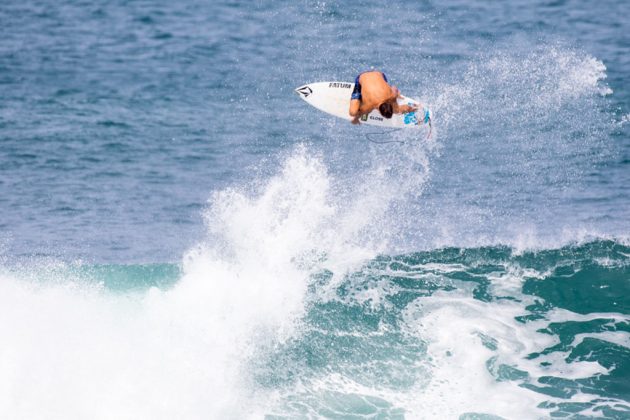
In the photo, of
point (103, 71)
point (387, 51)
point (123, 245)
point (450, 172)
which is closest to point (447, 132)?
point (450, 172)

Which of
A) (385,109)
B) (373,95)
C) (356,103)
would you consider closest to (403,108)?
(385,109)

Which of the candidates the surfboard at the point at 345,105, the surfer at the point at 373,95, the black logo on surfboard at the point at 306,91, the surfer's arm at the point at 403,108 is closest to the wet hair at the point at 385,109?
the surfer at the point at 373,95

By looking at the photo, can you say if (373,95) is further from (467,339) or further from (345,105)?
(467,339)

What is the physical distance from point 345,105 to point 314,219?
2.44 metres

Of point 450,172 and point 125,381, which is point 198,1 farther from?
point 125,381

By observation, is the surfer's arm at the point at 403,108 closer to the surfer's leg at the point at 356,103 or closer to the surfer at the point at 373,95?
the surfer at the point at 373,95

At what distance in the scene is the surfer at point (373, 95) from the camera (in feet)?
58.6

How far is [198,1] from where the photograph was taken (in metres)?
35.8

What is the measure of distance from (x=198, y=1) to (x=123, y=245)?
16.4 meters

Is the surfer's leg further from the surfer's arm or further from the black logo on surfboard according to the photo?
the black logo on surfboard

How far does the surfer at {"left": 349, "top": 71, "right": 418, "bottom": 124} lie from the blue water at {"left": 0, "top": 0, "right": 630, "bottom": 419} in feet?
8.66

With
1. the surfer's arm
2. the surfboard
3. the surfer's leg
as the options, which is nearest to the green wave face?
the surfboard

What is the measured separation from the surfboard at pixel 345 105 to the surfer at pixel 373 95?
152cm

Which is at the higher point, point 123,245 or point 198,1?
point 198,1
